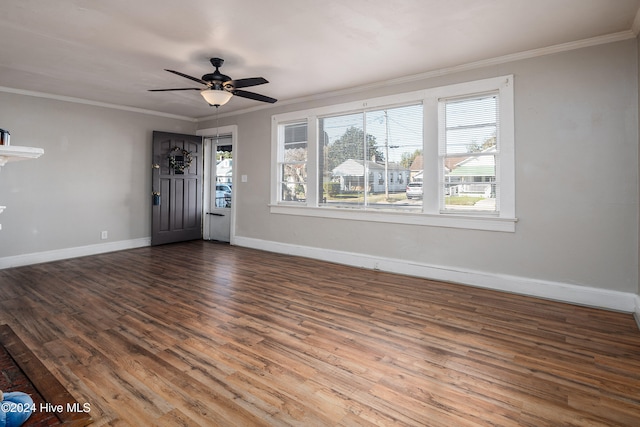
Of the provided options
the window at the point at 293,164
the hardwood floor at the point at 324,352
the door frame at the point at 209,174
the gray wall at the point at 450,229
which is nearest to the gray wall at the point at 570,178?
the gray wall at the point at 450,229

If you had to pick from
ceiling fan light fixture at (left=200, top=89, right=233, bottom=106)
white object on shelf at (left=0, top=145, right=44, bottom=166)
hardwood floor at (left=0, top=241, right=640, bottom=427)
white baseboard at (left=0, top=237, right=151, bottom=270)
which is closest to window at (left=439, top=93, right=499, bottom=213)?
hardwood floor at (left=0, top=241, right=640, bottom=427)

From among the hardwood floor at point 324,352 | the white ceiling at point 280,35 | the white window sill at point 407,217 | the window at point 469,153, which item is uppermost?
the white ceiling at point 280,35

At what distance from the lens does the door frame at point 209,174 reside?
6641 millimetres

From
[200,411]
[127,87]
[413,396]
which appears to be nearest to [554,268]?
[413,396]

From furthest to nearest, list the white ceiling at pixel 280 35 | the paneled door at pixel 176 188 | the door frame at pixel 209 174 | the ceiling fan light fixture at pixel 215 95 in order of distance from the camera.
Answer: the door frame at pixel 209 174 < the paneled door at pixel 176 188 < the ceiling fan light fixture at pixel 215 95 < the white ceiling at pixel 280 35

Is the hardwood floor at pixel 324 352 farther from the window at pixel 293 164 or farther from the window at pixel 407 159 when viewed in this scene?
the window at pixel 293 164

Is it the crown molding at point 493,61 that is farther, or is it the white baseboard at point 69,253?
the white baseboard at point 69,253

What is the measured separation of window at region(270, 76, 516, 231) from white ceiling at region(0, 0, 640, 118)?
1.57ft

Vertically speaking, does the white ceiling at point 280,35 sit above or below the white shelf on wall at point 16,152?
above

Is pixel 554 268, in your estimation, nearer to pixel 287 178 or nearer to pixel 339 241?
pixel 339 241

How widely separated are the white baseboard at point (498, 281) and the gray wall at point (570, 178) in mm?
62

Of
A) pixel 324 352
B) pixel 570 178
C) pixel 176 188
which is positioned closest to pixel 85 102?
pixel 176 188

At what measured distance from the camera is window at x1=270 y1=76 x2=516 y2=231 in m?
3.93

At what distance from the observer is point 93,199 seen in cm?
585
